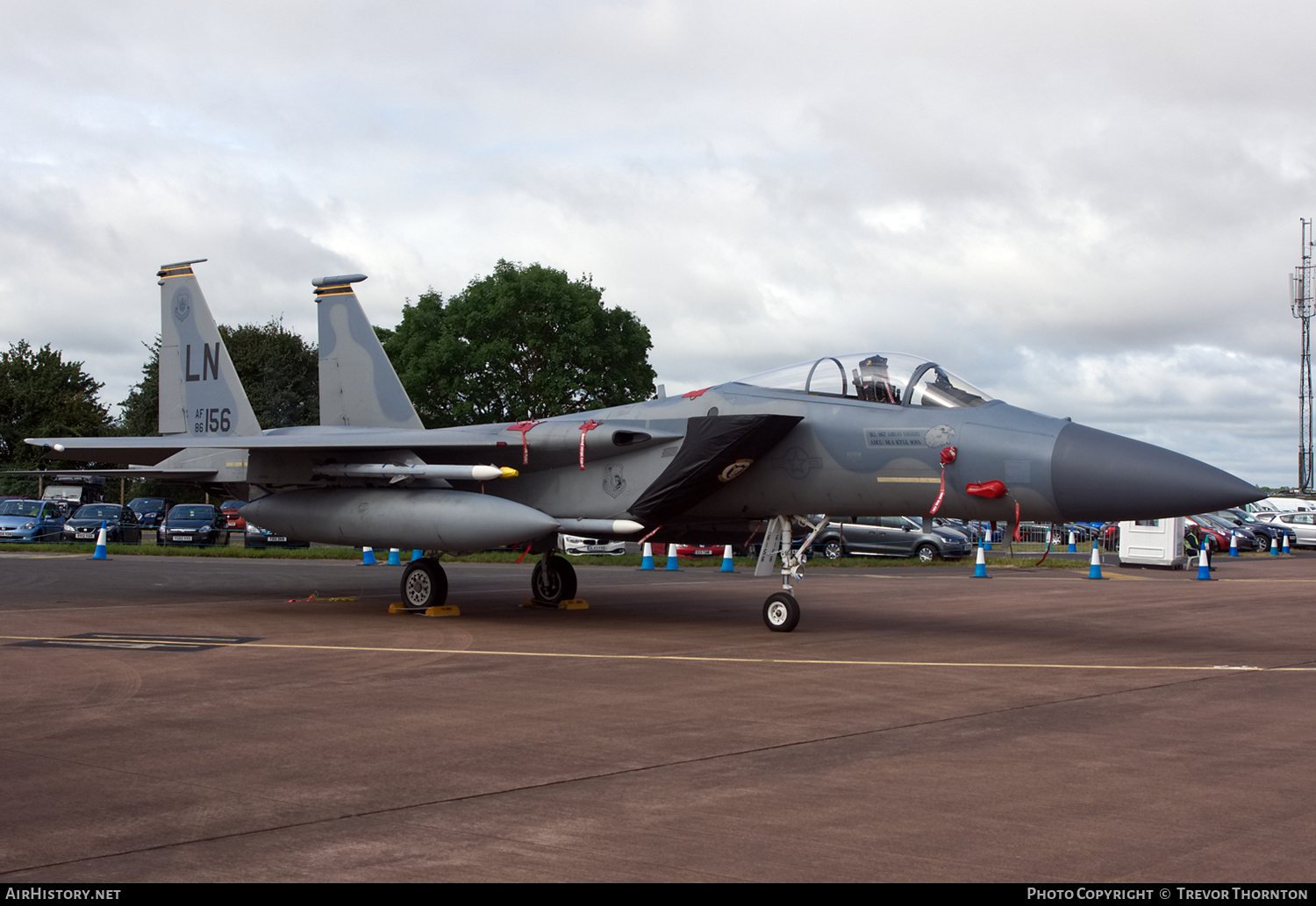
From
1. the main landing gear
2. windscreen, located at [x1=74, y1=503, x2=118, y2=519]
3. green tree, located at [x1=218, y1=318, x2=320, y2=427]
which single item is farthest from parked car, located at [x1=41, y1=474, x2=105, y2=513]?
the main landing gear

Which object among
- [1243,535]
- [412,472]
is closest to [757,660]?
[412,472]

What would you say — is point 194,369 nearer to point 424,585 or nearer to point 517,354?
point 424,585

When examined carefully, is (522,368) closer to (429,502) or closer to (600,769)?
(429,502)

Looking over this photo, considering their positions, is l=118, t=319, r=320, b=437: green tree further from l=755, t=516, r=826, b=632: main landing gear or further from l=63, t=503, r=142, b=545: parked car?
l=755, t=516, r=826, b=632: main landing gear

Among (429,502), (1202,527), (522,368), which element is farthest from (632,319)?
(429,502)

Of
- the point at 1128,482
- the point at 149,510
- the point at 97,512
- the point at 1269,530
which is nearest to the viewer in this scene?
the point at 1128,482

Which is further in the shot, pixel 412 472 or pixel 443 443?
pixel 443 443

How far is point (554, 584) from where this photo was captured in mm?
14867

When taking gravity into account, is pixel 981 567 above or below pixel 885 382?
below

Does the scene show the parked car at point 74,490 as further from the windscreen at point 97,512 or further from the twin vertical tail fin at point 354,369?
the twin vertical tail fin at point 354,369

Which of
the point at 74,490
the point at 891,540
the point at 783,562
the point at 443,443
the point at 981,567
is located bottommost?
the point at 981,567

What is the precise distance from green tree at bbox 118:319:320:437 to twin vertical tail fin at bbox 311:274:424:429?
38290 millimetres

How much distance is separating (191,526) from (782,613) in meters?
24.8
